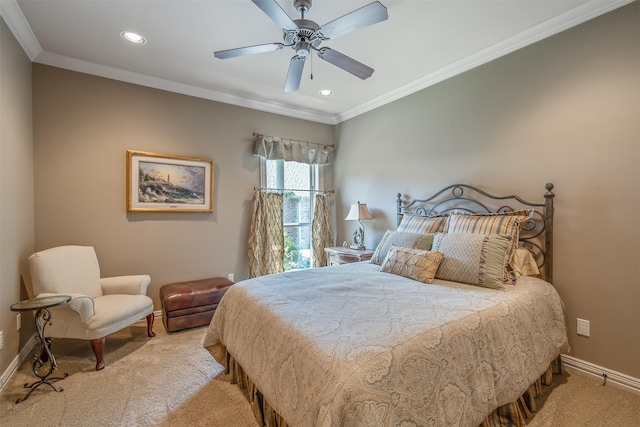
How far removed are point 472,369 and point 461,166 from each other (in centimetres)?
226

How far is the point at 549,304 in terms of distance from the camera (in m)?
2.09

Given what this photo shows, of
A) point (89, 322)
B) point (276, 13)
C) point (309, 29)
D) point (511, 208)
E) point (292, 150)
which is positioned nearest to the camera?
point (276, 13)

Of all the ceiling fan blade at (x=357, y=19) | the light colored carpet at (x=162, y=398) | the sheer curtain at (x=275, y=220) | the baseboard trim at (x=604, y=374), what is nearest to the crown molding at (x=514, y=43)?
the sheer curtain at (x=275, y=220)

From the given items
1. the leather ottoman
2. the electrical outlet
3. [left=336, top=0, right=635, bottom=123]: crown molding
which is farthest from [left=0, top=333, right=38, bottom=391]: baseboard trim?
[left=336, top=0, right=635, bottom=123]: crown molding

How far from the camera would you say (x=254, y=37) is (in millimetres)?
2592

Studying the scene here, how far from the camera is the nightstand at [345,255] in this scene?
383cm

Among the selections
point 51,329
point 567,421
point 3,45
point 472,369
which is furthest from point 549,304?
point 3,45

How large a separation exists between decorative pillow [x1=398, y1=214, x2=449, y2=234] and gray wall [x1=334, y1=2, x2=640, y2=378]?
0.52 m

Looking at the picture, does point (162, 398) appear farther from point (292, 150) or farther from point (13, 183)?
point (292, 150)

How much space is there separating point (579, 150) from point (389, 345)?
7.58ft

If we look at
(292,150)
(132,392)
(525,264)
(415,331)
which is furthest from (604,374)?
(292,150)

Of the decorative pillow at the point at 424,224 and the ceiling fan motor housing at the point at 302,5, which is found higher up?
the ceiling fan motor housing at the point at 302,5

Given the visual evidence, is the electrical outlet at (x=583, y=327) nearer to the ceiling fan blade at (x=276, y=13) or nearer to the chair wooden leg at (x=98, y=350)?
the ceiling fan blade at (x=276, y=13)

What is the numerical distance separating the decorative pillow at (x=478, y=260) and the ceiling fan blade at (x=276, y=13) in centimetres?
206
